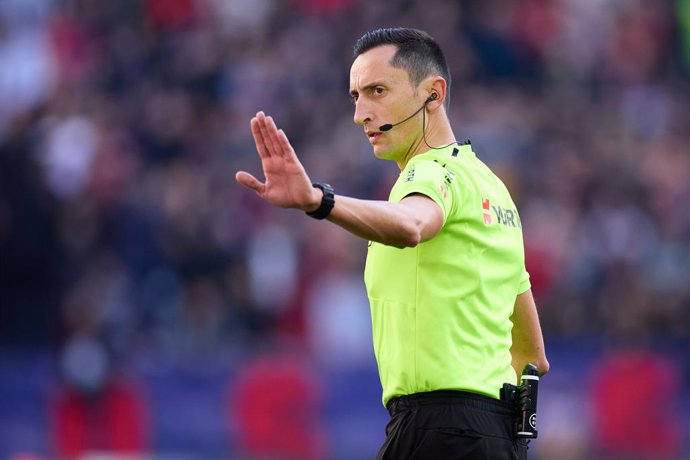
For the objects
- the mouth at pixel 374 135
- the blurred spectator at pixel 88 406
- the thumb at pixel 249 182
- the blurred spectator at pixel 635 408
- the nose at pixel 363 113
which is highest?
the blurred spectator at pixel 635 408

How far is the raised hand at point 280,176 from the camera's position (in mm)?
4652

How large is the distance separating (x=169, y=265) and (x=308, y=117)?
3.14 metres

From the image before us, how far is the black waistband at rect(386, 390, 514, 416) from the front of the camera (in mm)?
5172

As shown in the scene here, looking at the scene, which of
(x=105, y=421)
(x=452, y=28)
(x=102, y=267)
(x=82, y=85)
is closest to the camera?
(x=105, y=421)

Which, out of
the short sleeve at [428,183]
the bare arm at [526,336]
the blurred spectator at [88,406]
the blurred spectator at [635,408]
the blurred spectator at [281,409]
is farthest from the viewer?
the blurred spectator at [635,408]

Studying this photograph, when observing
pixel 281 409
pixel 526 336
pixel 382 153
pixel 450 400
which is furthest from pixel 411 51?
pixel 281 409

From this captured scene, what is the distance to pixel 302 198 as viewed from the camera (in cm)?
465

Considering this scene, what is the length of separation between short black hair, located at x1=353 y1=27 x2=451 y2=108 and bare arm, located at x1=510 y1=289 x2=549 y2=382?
39.5 inches

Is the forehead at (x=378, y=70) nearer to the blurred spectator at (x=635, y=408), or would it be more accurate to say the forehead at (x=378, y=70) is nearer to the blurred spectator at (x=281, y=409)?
the blurred spectator at (x=281, y=409)

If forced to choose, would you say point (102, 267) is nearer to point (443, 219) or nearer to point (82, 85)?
point (82, 85)

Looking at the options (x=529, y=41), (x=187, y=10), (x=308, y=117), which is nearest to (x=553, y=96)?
(x=529, y=41)

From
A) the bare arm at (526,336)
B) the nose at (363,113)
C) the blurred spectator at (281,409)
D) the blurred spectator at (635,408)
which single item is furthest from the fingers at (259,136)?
the blurred spectator at (635,408)

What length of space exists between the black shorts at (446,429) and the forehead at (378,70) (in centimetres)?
127

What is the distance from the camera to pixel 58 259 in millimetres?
12977
